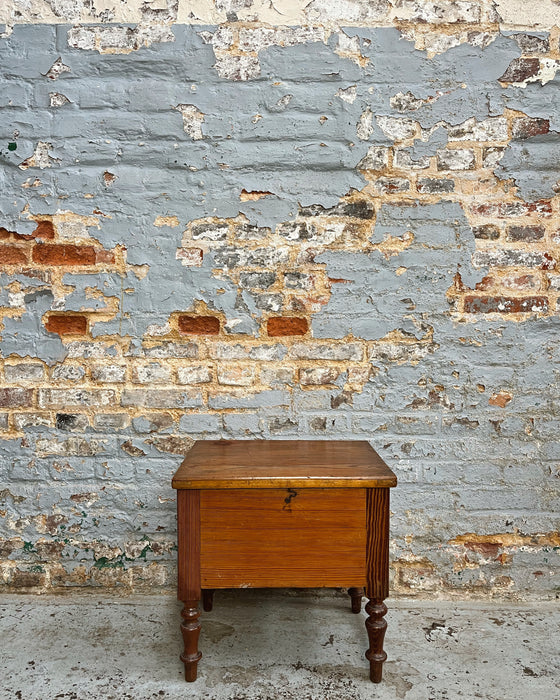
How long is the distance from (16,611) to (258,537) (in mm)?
1161

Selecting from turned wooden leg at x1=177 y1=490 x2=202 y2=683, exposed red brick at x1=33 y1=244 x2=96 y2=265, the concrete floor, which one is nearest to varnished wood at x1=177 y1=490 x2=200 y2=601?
turned wooden leg at x1=177 y1=490 x2=202 y2=683

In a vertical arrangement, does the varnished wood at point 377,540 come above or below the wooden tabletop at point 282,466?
below

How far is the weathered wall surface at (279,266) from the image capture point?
2.28 meters

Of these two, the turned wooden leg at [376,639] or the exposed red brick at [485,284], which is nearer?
the turned wooden leg at [376,639]

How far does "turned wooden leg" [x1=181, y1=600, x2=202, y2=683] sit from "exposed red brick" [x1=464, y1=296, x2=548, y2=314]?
1546 mm

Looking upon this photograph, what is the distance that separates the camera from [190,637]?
183cm

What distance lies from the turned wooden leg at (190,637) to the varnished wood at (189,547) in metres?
0.05

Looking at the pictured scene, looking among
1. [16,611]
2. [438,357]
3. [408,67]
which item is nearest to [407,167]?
[408,67]

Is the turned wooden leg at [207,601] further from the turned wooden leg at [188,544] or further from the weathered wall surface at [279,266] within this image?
the turned wooden leg at [188,544]

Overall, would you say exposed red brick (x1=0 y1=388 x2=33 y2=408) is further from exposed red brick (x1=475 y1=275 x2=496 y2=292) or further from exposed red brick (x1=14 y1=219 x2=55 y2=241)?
exposed red brick (x1=475 y1=275 x2=496 y2=292)

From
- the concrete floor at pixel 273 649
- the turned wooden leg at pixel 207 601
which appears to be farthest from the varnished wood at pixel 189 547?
the turned wooden leg at pixel 207 601

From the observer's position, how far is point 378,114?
2.30m

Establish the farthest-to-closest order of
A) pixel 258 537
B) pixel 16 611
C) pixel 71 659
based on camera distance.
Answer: pixel 16 611 → pixel 71 659 → pixel 258 537

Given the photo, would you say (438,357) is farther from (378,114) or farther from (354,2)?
(354,2)
